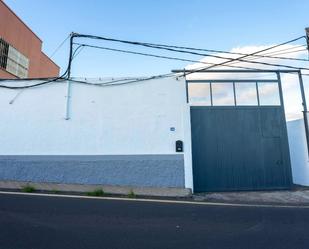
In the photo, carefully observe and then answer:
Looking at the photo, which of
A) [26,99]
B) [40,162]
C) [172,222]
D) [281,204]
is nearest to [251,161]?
[281,204]

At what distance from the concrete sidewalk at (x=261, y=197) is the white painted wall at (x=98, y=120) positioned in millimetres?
1366

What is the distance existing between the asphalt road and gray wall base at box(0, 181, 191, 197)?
1.60 meters

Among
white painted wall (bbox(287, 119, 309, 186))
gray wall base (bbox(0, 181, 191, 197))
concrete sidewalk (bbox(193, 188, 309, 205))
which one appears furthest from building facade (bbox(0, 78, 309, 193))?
white painted wall (bbox(287, 119, 309, 186))

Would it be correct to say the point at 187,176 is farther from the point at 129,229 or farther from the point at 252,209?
the point at 129,229

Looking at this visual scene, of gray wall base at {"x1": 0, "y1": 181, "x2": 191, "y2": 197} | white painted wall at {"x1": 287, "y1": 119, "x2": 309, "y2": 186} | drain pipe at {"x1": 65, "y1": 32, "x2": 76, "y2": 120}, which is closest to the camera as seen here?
gray wall base at {"x1": 0, "y1": 181, "x2": 191, "y2": 197}

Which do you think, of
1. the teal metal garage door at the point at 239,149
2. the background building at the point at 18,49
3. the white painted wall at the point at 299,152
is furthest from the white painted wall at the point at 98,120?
the background building at the point at 18,49

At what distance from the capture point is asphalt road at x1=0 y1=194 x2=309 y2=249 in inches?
188

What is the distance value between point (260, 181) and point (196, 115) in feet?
12.3

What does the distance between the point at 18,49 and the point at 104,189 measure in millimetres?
13382

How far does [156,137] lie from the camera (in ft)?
35.7

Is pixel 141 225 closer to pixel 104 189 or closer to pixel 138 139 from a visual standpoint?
pixel 104 189

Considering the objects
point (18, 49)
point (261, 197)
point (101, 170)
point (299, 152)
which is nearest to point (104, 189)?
point (101, 170)

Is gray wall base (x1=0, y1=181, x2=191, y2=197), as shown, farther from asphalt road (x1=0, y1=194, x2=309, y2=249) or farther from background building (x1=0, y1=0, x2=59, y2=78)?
background building (x1=0, y1=0, x2=59, y2=78)

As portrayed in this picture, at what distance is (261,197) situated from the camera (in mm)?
9852
